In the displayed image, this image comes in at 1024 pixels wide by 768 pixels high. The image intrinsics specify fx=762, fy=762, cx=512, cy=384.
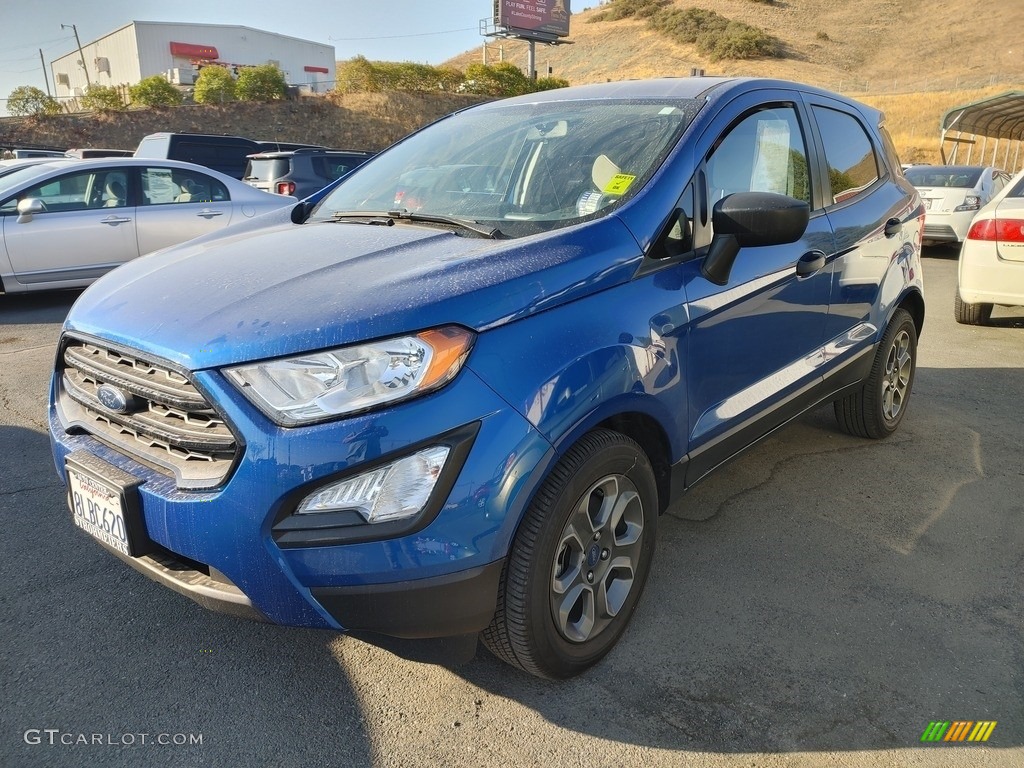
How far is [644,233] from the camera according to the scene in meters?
2.34

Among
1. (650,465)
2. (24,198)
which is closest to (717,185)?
(650,465)

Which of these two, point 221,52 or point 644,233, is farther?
point 221,52

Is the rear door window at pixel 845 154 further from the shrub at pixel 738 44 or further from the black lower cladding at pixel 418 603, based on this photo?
the shrub at pixel 738 44

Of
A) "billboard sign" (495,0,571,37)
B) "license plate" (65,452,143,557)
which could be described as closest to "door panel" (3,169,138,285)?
"license plate" (65,452,143,557)

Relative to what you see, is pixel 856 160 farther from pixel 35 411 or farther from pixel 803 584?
pixel 35 411

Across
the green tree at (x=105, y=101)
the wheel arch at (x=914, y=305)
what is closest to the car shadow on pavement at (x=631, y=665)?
the wheel arch at (x=914, y=305)

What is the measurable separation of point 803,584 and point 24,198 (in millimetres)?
7503

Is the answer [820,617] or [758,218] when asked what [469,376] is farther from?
[820,617]

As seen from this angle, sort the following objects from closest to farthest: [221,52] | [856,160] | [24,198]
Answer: [856,160] → [24,198] → [221,52]

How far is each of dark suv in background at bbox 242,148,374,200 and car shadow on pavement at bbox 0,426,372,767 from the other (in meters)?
9.67

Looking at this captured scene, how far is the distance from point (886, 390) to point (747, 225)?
7.40ft

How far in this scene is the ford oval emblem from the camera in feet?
6.72

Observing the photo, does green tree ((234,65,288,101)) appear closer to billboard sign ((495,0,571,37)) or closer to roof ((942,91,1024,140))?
billboard sign ((495,0,571,37))

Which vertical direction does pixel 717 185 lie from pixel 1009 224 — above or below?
above
